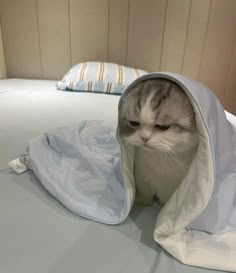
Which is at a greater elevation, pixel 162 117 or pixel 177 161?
pixel 162 117

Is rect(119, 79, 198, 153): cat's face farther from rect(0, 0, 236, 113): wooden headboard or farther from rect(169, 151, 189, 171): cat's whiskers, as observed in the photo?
rect(0, 0, 236, 113): wooden headboard

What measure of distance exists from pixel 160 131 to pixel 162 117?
3 cm

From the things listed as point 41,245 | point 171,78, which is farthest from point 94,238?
point 171,78

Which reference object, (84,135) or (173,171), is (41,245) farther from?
(84,135)

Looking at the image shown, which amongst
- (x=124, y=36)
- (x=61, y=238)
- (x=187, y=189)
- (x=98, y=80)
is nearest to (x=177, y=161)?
(x=187, y=189)

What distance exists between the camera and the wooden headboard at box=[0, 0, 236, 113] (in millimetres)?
1771

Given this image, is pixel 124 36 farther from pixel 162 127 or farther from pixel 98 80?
pixel 162 127

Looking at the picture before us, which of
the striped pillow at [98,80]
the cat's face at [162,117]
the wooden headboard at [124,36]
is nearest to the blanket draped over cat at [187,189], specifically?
the cat's face at [162,117]

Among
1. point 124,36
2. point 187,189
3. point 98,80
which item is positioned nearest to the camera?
point 187,189

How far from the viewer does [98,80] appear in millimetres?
1629

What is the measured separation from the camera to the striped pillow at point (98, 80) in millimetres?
1617

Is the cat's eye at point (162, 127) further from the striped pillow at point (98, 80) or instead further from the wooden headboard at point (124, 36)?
the wooden headboard at point (124, 36)

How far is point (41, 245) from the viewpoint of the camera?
521 millimetres

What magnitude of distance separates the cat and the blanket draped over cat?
0.03 metres
